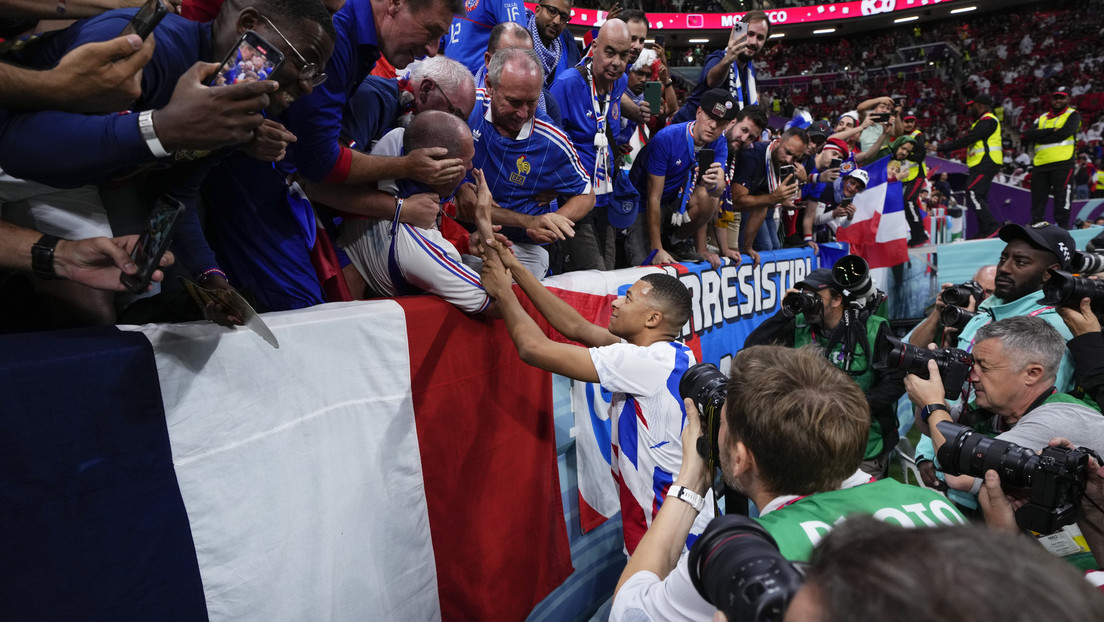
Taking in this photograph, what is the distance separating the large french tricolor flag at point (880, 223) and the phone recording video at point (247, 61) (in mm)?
9020

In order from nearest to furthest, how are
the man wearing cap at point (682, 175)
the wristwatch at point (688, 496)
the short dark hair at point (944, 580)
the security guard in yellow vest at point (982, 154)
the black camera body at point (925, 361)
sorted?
the short dark hair at point (944, 580) → the wristwatch at point (688, 496) → the black camera body at point (925, 361) → the man wearing cap at point (682, 175) → the security guard in yellow vest at point (982, 154)

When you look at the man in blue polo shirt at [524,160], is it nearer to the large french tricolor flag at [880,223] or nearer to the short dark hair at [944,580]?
the short dark hair at [944,580]

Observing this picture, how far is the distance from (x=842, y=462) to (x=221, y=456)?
4.83 ft

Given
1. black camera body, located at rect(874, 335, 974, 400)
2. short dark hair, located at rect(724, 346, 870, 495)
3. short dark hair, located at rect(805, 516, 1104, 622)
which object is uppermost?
short dark hair, located at rect(805, 516, 1104, 622)

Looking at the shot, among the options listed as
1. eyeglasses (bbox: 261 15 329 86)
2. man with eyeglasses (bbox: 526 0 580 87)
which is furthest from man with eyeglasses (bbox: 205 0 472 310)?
man with eyeglasses (bbox: 526 0 580 87)

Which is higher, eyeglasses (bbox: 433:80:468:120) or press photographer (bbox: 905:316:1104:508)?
eyeglasses (bbox: 433:80:468:120)

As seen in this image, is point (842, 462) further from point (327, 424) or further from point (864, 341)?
point (864, 341)

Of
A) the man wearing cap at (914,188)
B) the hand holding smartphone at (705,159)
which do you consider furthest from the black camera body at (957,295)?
the man wearing cap at (914,188)

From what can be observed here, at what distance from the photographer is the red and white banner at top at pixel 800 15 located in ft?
86.3

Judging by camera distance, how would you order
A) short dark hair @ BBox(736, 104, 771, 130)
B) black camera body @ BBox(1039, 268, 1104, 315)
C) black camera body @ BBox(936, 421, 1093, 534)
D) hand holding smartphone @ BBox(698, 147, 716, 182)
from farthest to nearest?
1. short dark hair @ BBox(736, 104, 771, 130)
2. hand holding smartphone @ BBox(698, 147, 716, 182)
3. black camera body @ BBox(1039, 268, 1104, 315)
4. black camera body @ BBox(936, 421, 1093, 534)

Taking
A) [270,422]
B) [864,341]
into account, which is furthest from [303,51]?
[864,341]

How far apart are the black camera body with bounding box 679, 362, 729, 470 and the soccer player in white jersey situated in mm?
702

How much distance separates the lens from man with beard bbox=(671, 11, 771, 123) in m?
5.86

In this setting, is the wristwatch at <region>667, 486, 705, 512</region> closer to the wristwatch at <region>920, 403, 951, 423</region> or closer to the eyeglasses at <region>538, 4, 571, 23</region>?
the wristwatch at <region>920, 403, 951, 423</region>
